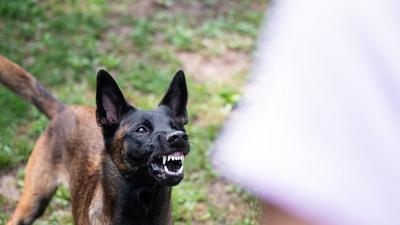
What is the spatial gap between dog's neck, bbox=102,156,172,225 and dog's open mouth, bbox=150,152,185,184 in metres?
0.29

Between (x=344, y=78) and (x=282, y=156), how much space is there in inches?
8.6

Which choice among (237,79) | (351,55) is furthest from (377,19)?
(237,79)

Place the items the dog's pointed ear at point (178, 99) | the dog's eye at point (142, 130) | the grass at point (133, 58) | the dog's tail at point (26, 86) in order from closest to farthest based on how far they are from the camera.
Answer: the dog's eye at point (142, 130)
the dog's pointed ear at point (178, 99)
the dog's tail at point (26, 86)
the grass at point (133, 58)

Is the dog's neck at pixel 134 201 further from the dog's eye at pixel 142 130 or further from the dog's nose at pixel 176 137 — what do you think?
the dog's nose at pixel 176 137

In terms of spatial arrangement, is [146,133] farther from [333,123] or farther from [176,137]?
[333,123]

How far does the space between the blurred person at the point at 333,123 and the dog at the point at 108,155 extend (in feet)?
6.43

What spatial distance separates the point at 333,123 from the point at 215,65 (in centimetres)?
692

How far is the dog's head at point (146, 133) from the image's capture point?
11.3 ft

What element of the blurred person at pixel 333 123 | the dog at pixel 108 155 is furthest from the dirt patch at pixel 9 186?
the blurred person at pixel 333 123

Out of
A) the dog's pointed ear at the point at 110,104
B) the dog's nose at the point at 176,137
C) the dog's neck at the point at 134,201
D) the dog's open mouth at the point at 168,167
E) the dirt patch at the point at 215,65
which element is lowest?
the dog's neck at the point at 134,201

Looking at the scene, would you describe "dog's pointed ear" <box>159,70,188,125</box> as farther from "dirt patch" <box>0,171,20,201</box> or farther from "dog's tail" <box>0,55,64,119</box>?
"dirt patch" <box>0,171,20,201</box>

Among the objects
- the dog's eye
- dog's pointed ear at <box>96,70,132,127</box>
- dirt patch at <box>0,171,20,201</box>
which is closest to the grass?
dirt patch at <box>0,171,20,201</box>

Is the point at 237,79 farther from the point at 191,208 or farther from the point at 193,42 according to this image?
the point at 191,208

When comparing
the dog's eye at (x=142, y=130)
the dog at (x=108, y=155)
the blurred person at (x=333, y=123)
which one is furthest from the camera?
the dog's eye at (x=142, y=130)
